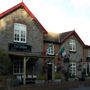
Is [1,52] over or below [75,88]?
over

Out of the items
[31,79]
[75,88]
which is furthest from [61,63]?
[75,88]

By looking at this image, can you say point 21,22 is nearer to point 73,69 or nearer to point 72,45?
point 72,45

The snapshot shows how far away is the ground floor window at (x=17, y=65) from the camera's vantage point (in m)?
19.4

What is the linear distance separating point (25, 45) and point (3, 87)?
7160 millimetres

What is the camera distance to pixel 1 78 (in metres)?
14.3

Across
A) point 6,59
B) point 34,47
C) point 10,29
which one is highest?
point 10,29

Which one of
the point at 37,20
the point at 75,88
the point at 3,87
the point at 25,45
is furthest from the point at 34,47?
the point at 3,87

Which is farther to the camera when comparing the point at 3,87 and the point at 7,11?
the point at 7,11

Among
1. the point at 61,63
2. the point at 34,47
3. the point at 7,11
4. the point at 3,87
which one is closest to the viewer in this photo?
the point at 3,87

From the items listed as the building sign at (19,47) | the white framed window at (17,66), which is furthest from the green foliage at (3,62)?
the white framed window at (17,66)

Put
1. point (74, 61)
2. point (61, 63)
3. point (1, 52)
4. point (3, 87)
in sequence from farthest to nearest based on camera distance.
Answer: point (74, 61)
point (61, 63)
point (1, 52)
point (3, 87)

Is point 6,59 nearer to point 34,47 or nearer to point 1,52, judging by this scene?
point 1,52

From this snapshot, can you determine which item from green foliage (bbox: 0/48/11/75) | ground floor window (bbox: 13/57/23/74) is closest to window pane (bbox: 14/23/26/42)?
ground floor window (bbox: 13/57/23/74)

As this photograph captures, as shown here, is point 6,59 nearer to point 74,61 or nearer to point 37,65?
point 37,65
